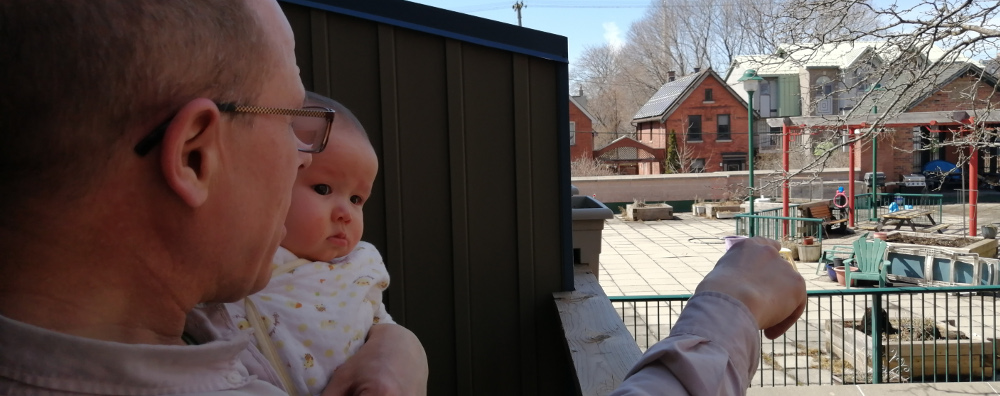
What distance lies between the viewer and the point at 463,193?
339cm

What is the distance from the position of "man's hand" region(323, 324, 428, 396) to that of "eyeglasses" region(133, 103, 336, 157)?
1.08 ft

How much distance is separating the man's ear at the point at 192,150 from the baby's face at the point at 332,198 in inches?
29.5

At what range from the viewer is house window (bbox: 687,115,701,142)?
4347cm

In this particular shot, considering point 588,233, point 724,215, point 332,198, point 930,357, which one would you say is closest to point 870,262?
point 930,357

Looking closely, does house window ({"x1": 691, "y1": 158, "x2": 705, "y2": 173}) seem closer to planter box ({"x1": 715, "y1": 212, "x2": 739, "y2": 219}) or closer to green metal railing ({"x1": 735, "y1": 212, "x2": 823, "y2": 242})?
planter box ({"x1": 715, "y1": 212, "x2": 739, "y2": 219})

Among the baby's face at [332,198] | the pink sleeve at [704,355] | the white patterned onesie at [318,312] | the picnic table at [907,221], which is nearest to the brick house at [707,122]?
the picnic table at [907,221]

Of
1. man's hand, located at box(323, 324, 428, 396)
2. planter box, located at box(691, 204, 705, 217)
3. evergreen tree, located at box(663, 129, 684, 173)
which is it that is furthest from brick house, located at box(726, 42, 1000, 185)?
man's hand, located at box(323, 324, 428, 396)

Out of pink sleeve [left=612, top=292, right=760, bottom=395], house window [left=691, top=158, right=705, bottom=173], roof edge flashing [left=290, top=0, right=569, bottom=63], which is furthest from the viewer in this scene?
house window [left=691, top=158, right=705, bottom=173]

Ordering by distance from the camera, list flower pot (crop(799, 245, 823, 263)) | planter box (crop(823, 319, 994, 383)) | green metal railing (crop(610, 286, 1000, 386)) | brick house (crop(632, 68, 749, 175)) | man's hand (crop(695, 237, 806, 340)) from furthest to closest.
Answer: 1. brick house (crop(632, 68, 749, 175))
2. flower pot (crop(799, 245, 823, 263))
3. planter box (crop(823, 319, 994, 383))
4. green metal railing (crop(610, 286, 1000, 386))
5. man's hand (crop(695, 237, 806, 340))

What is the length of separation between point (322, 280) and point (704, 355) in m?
0.71

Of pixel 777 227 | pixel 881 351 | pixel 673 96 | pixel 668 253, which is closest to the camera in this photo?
pixel 881 351

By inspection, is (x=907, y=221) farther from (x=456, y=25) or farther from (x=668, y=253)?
(x=456, y=25)

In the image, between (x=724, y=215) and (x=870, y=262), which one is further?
(x=724, y=215)

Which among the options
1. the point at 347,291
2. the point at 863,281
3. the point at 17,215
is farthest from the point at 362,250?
the point at 863,281
